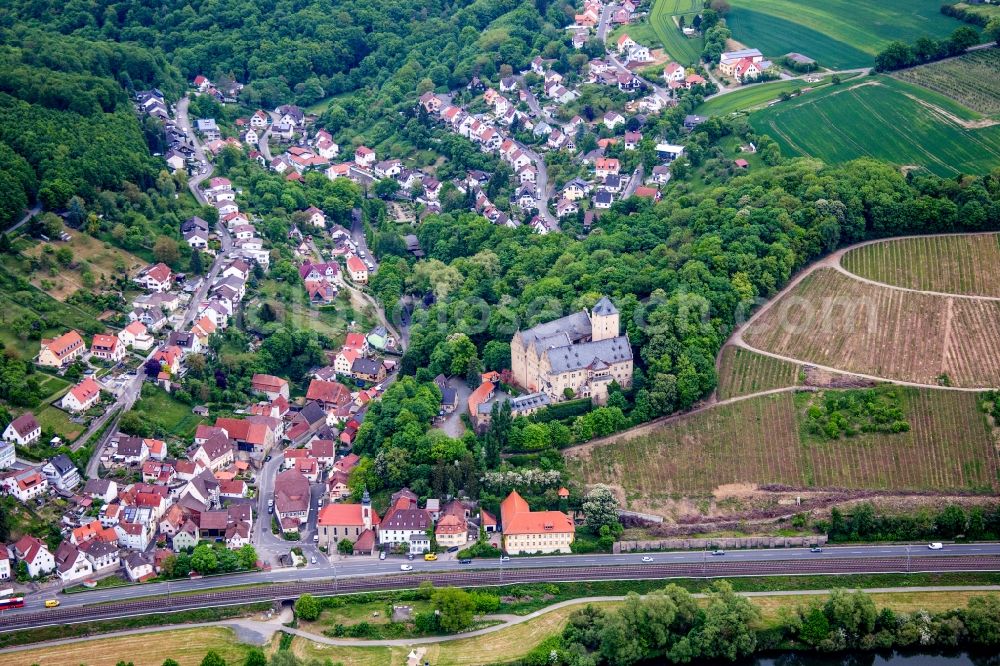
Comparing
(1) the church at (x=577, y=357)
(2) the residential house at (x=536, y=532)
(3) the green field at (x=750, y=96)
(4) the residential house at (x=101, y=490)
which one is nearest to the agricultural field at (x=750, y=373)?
(1) the church at (x=577, y=357)

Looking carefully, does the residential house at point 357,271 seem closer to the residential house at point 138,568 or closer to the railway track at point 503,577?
the residential house at point 138,568

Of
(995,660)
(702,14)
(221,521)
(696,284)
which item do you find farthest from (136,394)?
(702,14)

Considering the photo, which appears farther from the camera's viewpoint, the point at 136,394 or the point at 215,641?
the point at 136,394

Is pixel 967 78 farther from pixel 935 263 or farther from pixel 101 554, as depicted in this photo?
pixel 101 554

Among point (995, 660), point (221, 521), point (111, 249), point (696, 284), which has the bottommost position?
point (995, 660)

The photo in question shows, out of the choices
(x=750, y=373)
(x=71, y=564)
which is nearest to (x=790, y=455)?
(x=750, y=373)

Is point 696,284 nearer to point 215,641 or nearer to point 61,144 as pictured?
point 215,641
